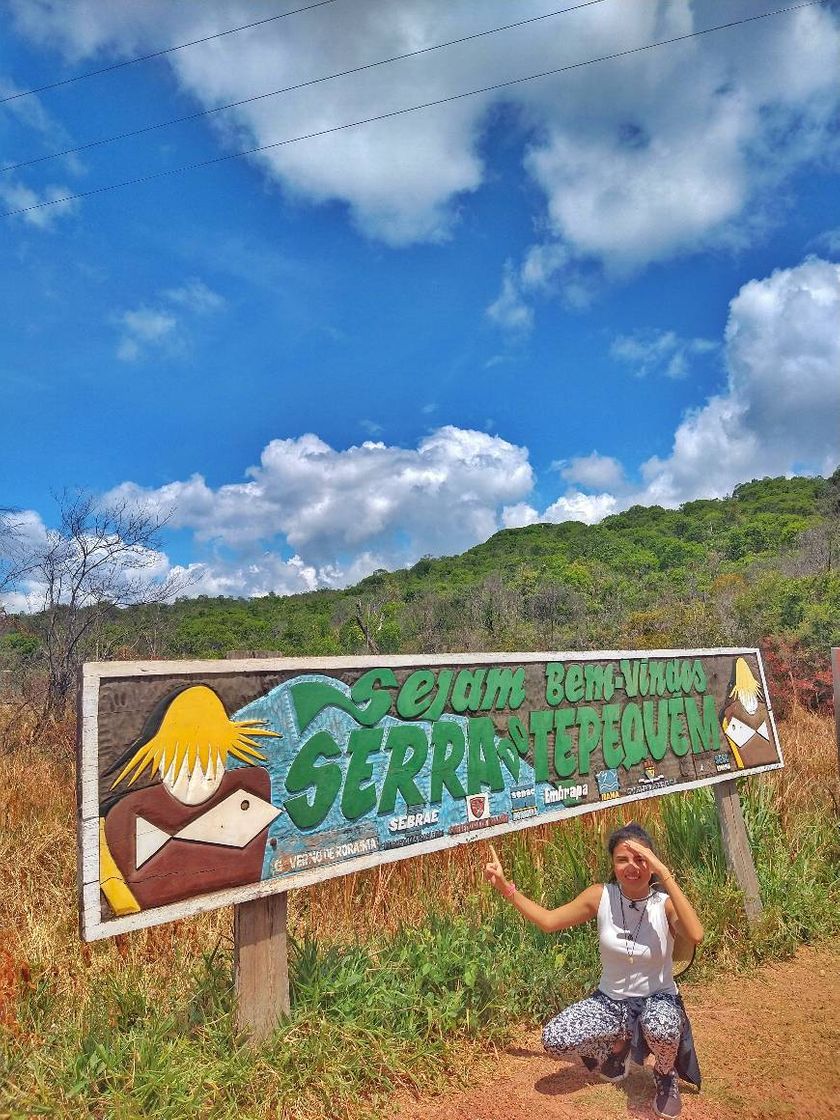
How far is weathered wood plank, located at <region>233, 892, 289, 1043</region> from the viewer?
2695 millimetres

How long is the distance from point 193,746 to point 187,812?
0.73 feet

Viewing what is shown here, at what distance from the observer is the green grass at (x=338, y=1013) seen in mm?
2430

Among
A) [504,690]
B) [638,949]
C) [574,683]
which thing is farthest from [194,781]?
[574,683]

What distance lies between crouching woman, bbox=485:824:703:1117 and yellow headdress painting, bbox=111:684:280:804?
3.73ft

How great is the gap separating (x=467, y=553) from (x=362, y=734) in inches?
2969

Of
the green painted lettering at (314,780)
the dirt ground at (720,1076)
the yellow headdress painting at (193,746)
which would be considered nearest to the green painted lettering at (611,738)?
the dirt ground at (720,1076)

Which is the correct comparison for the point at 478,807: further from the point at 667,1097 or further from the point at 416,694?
the point at 667,1097

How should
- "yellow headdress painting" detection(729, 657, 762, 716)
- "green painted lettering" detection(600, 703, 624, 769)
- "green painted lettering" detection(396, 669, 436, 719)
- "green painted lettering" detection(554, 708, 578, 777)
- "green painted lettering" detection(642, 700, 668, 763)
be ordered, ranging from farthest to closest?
"yellow headdress painting" detection(729, 657, 762, 716) → "green painted lettering" detection(642, 700, 668, 763) → "green painted lettering" detection(600, 703, 624, 769) → "green painted lettering" detection(554, 708, 578, 777) → "green painted lettering" detection(396, 669, 436, 719)

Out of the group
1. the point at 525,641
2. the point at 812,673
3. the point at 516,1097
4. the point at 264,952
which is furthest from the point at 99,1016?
the point at 525,641

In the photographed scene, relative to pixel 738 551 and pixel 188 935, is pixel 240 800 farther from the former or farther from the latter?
pixel 738 551

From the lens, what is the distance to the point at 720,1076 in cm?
305

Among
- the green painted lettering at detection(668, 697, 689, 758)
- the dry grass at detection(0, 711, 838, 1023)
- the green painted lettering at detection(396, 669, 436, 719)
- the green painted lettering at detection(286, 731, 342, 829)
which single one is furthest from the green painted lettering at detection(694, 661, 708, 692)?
the green painted lettering at detection(286, 731, 342, 829)

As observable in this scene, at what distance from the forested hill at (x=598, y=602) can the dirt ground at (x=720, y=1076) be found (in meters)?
5.91

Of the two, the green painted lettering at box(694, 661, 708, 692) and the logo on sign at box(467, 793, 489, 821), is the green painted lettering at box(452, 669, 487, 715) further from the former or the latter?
the green painted lettering at box(694, 661, 708, 692)
